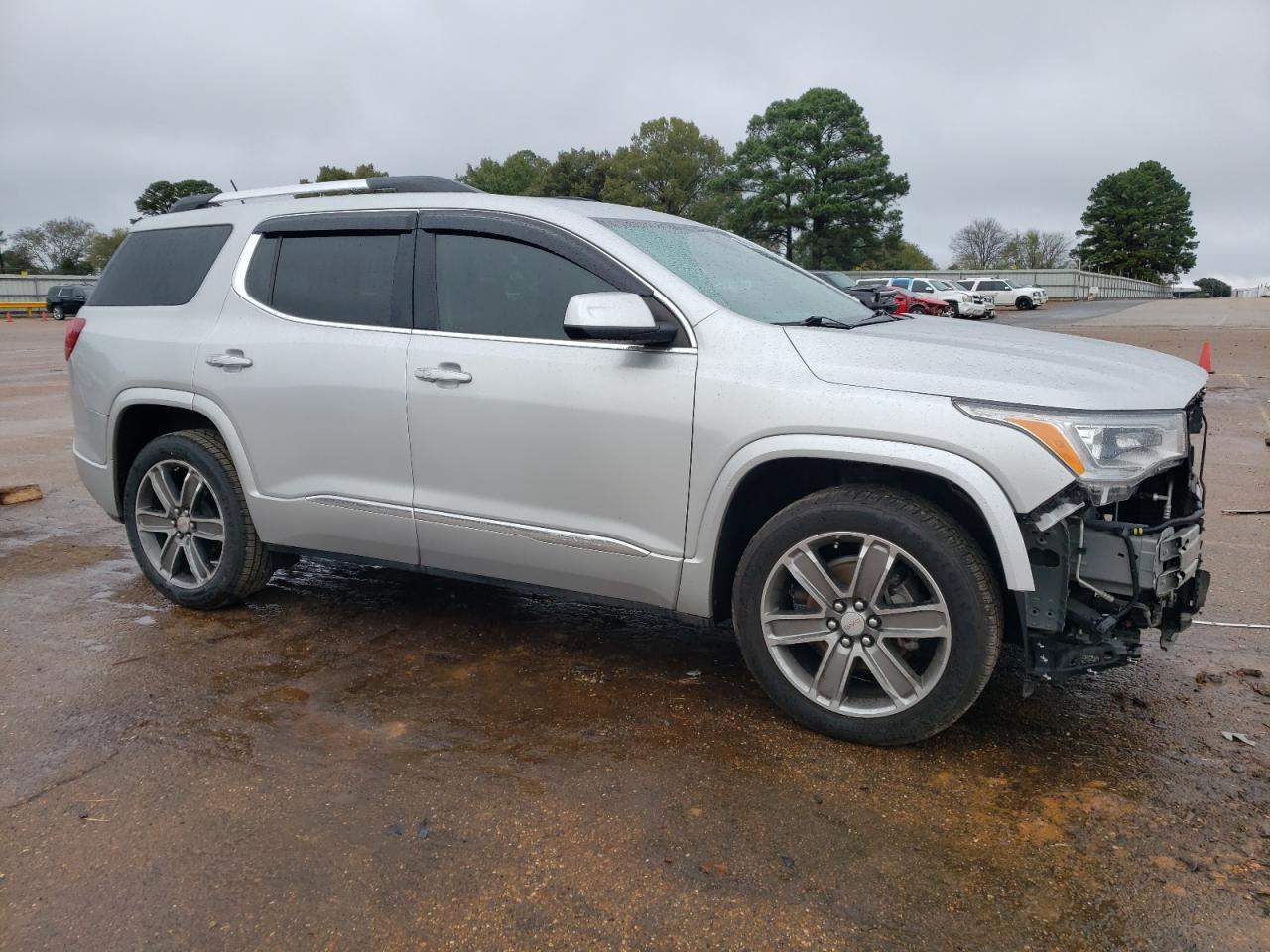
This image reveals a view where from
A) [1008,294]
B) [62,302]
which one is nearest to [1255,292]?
[1008,294]

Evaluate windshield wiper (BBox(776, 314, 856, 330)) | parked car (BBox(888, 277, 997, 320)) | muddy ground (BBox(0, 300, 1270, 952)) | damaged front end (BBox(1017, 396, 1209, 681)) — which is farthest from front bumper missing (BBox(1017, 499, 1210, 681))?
parked car (BBox(888, 277, 997, 320))

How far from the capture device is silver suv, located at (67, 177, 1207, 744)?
3023 mm

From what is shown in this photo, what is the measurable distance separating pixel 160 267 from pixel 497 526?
229 centimetres

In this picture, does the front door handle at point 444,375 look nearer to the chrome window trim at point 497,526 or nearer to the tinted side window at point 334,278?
the tinted side window at point 334,278

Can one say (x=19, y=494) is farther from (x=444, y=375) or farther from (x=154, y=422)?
(x=444, y=375)

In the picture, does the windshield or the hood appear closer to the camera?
the hood

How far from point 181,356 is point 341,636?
4.67ft

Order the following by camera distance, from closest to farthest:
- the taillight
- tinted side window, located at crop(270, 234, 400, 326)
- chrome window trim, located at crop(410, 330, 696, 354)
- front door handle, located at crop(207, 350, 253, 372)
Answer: chrome window trim, located at crop(410, 330, 696, 354) < tinted side window, located at crop(270, 234, 400, 326) < front door handle, located at crop(207, 350, 253, 372) < the taillight

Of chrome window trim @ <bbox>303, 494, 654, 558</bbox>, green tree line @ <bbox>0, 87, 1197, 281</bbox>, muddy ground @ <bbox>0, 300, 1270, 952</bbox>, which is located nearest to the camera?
muddy ground @ <bbox>0, 300, 1270, 952</bbox>

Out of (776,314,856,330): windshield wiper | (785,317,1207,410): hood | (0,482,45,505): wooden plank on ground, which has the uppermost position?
(776,314,856,330): windshield wiper

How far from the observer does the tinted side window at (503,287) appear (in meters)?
3.68

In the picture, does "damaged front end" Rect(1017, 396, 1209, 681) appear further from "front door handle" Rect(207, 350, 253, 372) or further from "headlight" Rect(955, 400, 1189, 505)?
"front door handle" Rect(207, 350, 253, 372)

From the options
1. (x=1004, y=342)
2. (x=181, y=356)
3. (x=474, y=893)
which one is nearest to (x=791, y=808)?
(x=474, y=893)

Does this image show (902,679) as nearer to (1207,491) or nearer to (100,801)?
(100,801)
